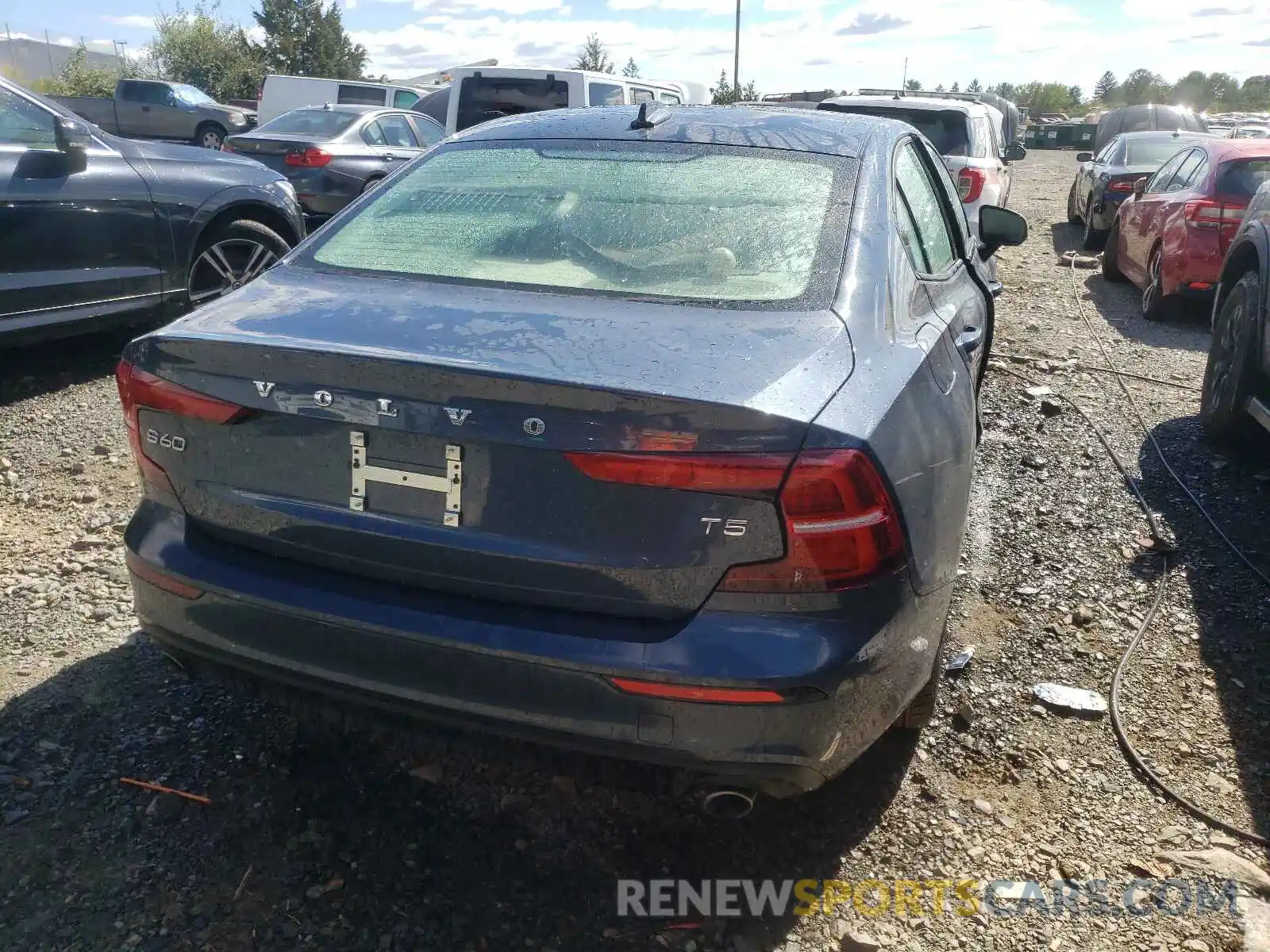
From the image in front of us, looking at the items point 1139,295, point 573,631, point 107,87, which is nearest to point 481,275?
point 573,631

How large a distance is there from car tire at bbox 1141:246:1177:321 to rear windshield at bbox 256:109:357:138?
769cm

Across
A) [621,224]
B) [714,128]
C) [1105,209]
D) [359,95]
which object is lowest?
[1105,209]

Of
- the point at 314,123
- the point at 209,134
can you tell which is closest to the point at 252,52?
the point at 209,134

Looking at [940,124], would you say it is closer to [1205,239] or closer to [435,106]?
[1205,239]

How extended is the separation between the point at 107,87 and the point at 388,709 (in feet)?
147

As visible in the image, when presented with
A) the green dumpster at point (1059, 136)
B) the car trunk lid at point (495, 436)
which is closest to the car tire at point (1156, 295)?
the car trunk lid at point (495, 436)

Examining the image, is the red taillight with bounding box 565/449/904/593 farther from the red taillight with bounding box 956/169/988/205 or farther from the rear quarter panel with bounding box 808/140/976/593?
the red taillight with bounding box 956/169/988/205

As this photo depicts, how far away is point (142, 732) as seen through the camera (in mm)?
2824

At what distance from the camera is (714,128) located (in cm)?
317

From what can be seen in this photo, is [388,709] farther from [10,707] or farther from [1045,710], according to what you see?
[1045,710]

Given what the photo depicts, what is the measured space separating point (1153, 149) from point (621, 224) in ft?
40.0

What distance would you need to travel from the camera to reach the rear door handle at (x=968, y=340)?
308 centimetres

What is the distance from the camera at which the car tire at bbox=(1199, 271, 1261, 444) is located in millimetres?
4840

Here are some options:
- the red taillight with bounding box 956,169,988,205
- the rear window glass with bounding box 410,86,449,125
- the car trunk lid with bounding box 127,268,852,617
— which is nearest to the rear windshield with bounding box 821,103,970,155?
the red taillight with bounding box 956,169,988,205
